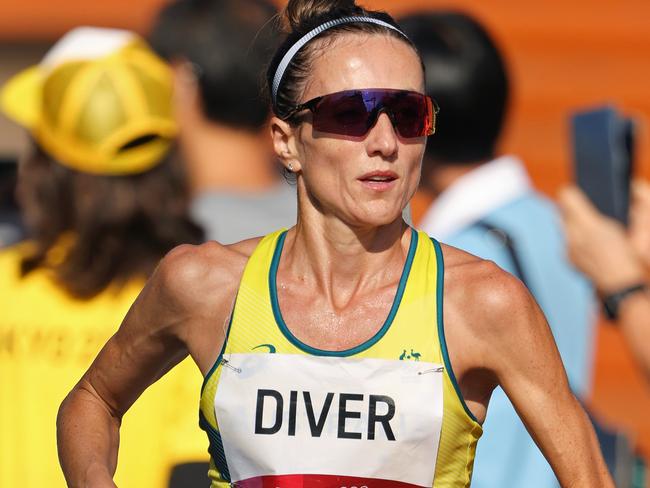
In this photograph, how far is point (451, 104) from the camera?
421 centimetres

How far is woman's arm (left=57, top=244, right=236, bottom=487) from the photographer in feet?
8.89

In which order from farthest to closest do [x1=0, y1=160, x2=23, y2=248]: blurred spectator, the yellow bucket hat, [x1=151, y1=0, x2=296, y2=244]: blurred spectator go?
[x1=0, y1=160, x2=23, y2=248]: blurred spectator, [x1=151, y1=0, x2=296, y2=244]: blurred spectator, the yellow bucket hat

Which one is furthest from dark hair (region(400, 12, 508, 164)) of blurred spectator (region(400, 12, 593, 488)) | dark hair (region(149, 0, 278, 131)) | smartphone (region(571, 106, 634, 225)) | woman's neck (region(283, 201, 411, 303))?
woman's neck (region(283, 201, 411, 303))

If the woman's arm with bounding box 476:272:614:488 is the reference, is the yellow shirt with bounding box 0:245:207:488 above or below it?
below

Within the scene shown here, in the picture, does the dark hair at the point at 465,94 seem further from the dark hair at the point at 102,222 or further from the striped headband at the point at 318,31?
the striped headband at the point at 318,31

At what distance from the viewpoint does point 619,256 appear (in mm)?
3730

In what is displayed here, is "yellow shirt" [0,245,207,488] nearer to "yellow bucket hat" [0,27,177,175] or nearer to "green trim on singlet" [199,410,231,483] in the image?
"yellow bucket hat" [0,27,177,175]

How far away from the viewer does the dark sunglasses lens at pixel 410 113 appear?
2572mm

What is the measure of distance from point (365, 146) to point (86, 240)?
136 cm

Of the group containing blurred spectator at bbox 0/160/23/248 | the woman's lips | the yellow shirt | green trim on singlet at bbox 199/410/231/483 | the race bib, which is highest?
the woman's lips

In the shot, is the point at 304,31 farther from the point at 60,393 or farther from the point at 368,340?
the point at 60,393

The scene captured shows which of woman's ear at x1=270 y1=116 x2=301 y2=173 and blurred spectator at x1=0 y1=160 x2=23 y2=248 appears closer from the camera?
woman's ear at x1=270 y1=116 x2=301 y2=173

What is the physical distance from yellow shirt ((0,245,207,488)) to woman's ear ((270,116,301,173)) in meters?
0.96

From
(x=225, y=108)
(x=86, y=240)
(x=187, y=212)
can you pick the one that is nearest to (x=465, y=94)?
(x=225, y=108)
